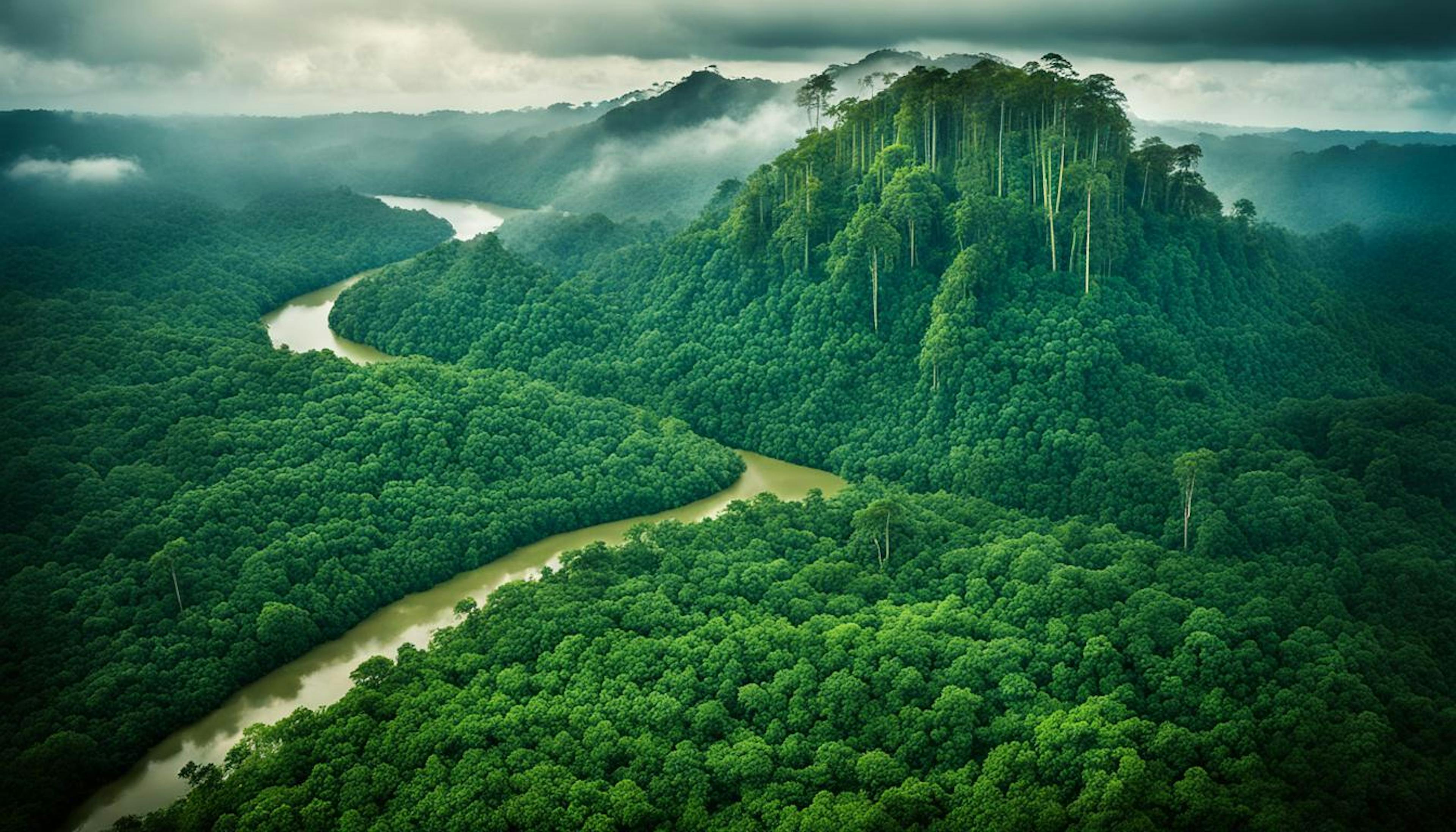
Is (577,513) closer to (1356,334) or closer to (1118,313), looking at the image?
(1118,313)

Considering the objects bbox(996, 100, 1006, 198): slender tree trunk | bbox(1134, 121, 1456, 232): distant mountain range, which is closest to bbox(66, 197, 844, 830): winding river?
bbox(996, 100, 1006, 198): slender tree trunk

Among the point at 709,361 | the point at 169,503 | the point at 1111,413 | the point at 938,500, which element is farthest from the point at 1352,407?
the point at 169,503

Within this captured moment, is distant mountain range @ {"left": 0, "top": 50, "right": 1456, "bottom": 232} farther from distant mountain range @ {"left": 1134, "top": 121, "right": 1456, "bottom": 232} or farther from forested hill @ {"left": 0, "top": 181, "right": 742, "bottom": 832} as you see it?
forested hill @ {"left": 0, "top": 181, "right": 742, "bottom": 832}

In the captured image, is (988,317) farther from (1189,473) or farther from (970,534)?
(970,534)

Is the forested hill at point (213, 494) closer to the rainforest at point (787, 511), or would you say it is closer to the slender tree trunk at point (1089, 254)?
the rainforest at point (787, 511)

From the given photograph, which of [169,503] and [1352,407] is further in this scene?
[1352,407]

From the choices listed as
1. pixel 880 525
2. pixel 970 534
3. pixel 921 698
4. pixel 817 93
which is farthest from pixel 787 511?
pixel 817 93
